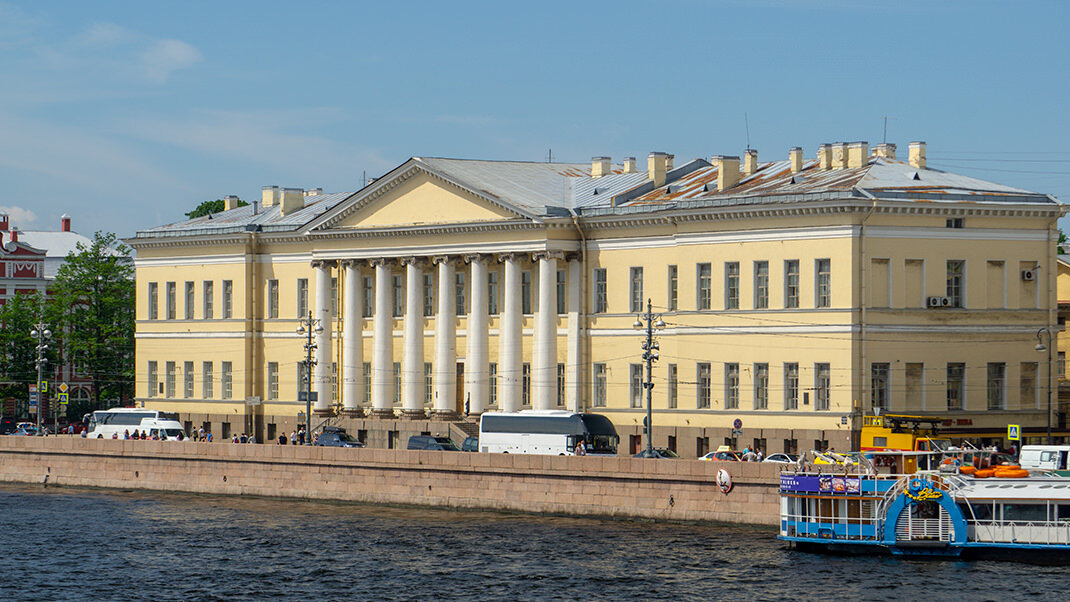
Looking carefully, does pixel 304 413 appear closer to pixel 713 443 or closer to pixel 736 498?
pixel 713 443

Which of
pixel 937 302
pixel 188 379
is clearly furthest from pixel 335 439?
pixel 937 302

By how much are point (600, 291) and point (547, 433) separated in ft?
30.7

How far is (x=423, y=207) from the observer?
260 feet

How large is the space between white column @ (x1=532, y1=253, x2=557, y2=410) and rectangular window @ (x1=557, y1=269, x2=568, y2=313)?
567mm

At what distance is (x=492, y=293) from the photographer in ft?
260

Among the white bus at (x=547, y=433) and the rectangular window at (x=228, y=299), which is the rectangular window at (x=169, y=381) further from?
the white bus at (x=547, y=433)

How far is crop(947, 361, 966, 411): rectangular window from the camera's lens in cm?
6800

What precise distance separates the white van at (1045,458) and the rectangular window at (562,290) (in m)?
25.1

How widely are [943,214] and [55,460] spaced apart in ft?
113

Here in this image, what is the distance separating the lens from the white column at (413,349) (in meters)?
80.3

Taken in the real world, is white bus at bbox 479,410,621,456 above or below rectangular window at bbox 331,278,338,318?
below

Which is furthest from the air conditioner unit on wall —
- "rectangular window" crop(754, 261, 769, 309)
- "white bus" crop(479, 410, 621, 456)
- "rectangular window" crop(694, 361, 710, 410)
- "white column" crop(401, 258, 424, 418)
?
"white column" crop(401, 258, 424, 418)

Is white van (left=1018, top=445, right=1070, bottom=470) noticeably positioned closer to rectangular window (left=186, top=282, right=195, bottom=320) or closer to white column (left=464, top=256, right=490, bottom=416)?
white column (left=464, top=256, right=490, bottom=416)

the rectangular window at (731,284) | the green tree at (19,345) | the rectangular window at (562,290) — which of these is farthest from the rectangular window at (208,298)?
the rectangular window at (731,284)
